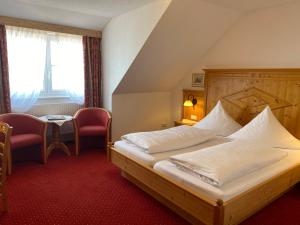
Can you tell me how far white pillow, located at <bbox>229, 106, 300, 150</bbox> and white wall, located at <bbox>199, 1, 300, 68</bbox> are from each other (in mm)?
780

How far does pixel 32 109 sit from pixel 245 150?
360cm

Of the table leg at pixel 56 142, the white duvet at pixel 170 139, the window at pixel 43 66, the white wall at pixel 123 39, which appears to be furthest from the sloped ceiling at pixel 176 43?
the white duvet at pixel 170 139

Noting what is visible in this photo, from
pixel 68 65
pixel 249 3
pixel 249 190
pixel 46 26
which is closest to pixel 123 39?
pixel 68 65

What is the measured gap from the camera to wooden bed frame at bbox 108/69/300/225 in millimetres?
2027

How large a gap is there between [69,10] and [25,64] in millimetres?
1182

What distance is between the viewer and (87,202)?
8.86ft

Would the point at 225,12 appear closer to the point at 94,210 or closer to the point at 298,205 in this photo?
the point at 298,205

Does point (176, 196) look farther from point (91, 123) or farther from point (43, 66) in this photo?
point (43, 66)

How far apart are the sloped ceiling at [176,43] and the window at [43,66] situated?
3.07ft

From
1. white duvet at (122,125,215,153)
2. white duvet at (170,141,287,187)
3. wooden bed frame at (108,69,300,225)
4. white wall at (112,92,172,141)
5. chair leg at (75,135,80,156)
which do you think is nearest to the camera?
wooden bed frame at (108,69,300,225)

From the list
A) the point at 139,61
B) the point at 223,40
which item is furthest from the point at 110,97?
the point at 223,40

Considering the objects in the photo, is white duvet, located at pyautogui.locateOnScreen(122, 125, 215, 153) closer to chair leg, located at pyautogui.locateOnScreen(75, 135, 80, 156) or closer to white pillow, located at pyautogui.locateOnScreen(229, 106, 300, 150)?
white pillow, located at pyautogui.locateOnScreen(229, 106, 300, 150)

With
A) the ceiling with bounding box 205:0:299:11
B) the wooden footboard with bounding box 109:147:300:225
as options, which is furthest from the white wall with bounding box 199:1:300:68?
the wooden footboard with bounding box 109:147:300:225

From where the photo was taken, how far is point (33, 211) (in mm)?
2500
